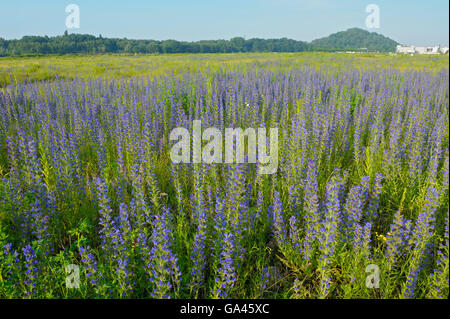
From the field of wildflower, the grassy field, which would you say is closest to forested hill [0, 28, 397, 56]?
the grassy field

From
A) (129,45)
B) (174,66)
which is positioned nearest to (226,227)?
(174,66)

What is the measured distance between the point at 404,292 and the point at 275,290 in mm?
846

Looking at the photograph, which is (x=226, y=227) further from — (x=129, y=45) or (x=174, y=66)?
(x=129, y=45)

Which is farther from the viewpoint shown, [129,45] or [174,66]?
[129,45]

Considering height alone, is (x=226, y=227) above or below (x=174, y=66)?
below

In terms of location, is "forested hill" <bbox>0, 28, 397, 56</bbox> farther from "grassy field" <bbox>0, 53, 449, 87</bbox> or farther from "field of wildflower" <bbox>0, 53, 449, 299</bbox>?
"field of wildflower" <bbox>0, 53, 449, 299</bbox>

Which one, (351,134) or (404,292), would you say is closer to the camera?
(404,292)

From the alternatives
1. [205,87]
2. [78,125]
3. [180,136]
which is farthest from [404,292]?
[205,87]

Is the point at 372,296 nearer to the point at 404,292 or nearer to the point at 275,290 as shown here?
the point at 404,292

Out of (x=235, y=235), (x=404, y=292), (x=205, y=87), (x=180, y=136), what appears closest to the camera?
(x=404, y=292)

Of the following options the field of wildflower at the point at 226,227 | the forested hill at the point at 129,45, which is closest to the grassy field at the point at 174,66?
the forested hill at the point at 129,45
